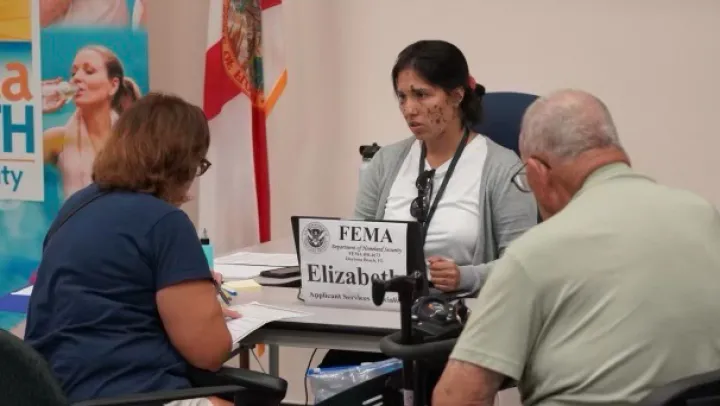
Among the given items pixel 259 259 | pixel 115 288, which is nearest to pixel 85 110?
pixel 259 259

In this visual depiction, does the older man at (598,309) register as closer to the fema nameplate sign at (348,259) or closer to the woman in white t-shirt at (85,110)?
the fema nameplate sign at (348,259)

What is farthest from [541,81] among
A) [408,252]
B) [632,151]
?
[408,252]

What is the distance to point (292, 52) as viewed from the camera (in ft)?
13.6

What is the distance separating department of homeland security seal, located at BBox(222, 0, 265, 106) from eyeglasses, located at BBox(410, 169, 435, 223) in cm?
109

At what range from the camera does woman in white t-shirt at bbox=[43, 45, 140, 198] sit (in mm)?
3295

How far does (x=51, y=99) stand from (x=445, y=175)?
1.50m

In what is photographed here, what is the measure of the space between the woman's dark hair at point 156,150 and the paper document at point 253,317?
346 mm

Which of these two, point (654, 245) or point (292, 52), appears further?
point (292, 52)

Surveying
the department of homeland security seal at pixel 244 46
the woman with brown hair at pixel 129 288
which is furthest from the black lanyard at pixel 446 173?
the department of homeland security seal at pixel 244 46

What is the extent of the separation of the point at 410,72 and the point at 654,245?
146 centimetres

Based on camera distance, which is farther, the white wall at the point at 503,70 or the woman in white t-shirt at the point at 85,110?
the white wall at the point at 503,70

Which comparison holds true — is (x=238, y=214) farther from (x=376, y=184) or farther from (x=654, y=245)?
(x=654, y=245)

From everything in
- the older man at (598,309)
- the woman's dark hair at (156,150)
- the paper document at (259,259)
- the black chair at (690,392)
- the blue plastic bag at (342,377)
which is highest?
the woman's dark hair at (156,150)

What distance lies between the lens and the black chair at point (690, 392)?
1.38 metres
